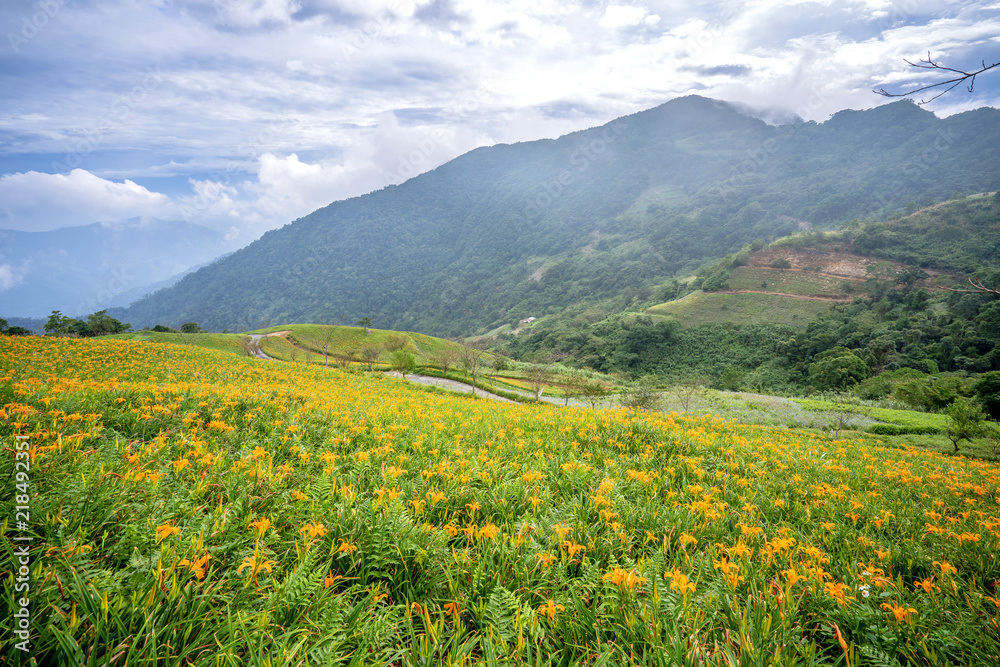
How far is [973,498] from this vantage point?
216 inches

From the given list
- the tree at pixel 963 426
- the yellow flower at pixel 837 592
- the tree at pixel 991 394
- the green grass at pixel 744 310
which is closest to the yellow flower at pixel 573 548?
the yellow flower at pixel 837 592

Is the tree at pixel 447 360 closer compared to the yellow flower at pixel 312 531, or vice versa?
the yellow flower at pixel 312 531

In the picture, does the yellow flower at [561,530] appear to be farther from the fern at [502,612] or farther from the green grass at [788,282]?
the green grass at [788,282]

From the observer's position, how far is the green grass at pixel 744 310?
73062 millimetres

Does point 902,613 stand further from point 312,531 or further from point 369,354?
point 369,354

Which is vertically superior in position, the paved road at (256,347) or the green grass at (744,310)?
the paved road at (256,347)

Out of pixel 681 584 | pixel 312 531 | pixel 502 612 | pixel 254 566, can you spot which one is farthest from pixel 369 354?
pixel 681 584

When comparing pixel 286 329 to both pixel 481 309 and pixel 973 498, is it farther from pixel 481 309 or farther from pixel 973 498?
pixel 481 309

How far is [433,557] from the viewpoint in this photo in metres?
2.66

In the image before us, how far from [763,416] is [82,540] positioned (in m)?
32.4

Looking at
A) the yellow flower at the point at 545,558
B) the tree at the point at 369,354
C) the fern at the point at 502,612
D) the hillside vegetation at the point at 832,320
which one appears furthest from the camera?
the hillside vegetation at the point at 832,320

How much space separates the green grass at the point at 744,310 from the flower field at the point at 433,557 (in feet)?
258

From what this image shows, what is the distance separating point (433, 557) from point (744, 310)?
89.5 m

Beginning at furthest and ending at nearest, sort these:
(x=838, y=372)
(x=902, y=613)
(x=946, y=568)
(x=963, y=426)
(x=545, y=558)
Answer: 1. (x=838, y=372)
2. (x=963, y=426)
3. (x=946, y=568)
4. (x=545, y=558)
5. (x=902, y=613)
